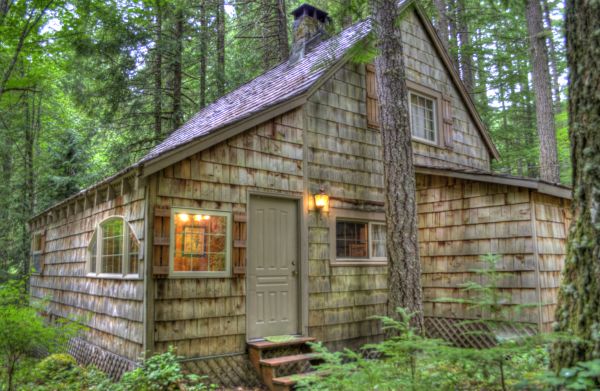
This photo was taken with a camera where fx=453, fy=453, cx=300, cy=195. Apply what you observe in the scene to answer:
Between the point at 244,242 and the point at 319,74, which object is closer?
the point at 244,242

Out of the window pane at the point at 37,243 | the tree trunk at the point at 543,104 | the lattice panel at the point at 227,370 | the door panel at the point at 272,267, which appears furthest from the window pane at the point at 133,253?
the tree trunk at the point at 543,104

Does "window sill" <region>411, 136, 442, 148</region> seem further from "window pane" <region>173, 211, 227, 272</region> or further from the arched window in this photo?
the arched window

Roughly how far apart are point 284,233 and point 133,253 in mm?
2168

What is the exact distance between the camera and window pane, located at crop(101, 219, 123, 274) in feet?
21.1

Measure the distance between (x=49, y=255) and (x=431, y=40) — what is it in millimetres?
9898

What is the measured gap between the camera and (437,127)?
9.72 metres

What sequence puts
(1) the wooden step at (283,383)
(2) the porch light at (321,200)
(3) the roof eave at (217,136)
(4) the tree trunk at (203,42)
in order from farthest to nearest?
(4) the tree trunk at (203,42) < (2) the porch light at (321,200) < (1) the wooden step at (283,383) < (3) the roof eave at (217,136)

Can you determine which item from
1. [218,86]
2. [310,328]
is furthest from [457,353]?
[218,86]

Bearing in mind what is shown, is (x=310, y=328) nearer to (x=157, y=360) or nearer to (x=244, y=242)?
(x=244, y=242)

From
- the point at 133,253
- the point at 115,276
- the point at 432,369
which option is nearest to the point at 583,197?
the point at 432,369

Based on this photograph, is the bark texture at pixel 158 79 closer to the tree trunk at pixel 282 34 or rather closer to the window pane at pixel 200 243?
the tree trunk at pixel 282 34

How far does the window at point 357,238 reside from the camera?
754 cm

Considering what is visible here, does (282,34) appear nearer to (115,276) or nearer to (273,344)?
(115,276)

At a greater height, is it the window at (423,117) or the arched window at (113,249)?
the window at (423,117)
